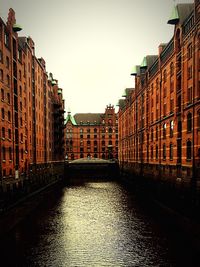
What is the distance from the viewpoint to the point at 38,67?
56.2m

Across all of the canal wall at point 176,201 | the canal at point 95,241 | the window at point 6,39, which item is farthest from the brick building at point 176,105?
the window at point 6,39

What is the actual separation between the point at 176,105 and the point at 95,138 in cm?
8693

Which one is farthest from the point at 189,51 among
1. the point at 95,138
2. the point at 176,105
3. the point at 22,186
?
the point at 95,138

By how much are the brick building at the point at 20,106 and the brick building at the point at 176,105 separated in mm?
21287

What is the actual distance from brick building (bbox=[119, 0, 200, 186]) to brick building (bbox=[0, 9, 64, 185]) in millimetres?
21287

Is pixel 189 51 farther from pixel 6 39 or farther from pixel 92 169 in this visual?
pixel 92 169

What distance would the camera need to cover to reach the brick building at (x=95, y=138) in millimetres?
118000

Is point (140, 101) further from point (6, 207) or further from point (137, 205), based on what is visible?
point (6, 207)

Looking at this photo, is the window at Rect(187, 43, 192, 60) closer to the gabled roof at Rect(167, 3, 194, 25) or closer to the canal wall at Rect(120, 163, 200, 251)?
the gabled roof at Rect(167, 3, 194, 25)

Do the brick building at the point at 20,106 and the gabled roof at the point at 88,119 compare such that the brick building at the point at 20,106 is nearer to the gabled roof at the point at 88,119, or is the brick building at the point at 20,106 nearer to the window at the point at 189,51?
the window at the point at 189,51

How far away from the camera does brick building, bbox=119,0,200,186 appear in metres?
28.1

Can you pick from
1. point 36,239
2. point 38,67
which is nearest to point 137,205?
point 36,239

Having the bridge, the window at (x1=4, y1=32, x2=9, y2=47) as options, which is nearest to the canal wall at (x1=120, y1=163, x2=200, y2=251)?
the window at (x1=4, y1=32, x2=9, y2=47)

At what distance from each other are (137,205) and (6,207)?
51.7ft
